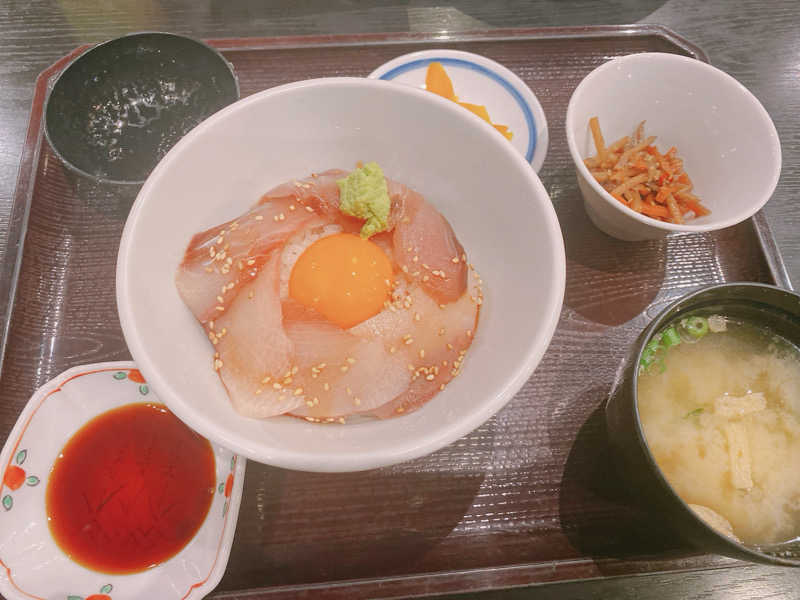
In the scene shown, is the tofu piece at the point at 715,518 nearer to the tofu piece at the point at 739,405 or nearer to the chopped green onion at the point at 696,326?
the tofu piece at the point at 739,405

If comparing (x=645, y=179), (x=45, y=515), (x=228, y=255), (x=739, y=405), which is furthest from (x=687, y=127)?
(x=45, y=515)

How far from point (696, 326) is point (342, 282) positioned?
113cm

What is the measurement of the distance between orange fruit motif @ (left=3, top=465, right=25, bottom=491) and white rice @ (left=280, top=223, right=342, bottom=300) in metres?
Answer: 0.99

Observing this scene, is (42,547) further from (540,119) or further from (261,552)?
(540,119)

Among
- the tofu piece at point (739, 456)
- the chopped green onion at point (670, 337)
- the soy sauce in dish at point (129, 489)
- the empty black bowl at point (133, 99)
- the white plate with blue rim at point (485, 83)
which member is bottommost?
the soy sauce in dish at point (129, 489)

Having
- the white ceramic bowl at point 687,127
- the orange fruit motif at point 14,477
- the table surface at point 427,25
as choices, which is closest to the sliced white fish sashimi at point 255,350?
the orange fruit motif at point 14,477

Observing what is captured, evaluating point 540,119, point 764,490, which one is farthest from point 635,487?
point 540,119

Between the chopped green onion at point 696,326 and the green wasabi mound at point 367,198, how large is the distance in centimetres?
101

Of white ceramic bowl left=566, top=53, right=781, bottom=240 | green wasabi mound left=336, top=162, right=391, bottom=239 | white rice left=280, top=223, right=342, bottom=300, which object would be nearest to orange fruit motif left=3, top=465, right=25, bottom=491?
white rice left=280, top=223, right=342, bottom=300

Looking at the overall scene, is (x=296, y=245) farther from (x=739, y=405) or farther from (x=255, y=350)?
(x=739, y=405)

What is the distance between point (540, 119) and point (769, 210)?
109 cm

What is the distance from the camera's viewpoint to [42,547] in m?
1.54

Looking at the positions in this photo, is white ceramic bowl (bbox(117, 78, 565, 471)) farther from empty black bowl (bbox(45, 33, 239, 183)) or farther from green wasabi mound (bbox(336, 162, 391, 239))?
empty black bowl (bbox(45, 33, 239, 183))

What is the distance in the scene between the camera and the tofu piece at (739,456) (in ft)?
4.72
